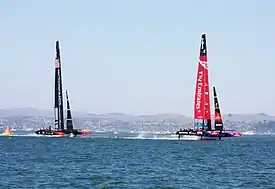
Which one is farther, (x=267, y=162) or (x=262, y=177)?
(x=267, y=162)

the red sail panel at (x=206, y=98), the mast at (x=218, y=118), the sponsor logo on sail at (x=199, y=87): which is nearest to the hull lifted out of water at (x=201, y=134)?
the red sail panel at (x=206, y=98)

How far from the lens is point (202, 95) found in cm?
15625

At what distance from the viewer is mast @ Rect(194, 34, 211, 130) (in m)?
155

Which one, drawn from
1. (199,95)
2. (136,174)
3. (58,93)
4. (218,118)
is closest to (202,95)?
(199,95)

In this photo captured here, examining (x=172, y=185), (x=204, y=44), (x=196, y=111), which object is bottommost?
(x=172, y=185)

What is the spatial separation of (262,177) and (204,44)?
96.2 metres

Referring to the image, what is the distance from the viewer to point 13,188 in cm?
5062

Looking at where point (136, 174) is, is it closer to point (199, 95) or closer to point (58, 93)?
point (199, 95)

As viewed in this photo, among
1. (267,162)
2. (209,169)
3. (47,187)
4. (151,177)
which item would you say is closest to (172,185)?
(151,177)

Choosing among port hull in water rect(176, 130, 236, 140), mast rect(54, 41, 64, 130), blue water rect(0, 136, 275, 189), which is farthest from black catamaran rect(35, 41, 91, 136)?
blue water rect(0, 136, 275, 189)

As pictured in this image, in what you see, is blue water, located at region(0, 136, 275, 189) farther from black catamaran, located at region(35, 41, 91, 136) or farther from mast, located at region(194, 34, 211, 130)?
black catamaran, located at region(35, 41, 91, 136)

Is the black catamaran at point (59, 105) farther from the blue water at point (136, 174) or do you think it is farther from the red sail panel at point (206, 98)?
the blue water at point (136, 174)

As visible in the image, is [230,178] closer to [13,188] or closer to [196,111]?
[13,188]

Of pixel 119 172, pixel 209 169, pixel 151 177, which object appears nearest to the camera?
pixel 151 177
